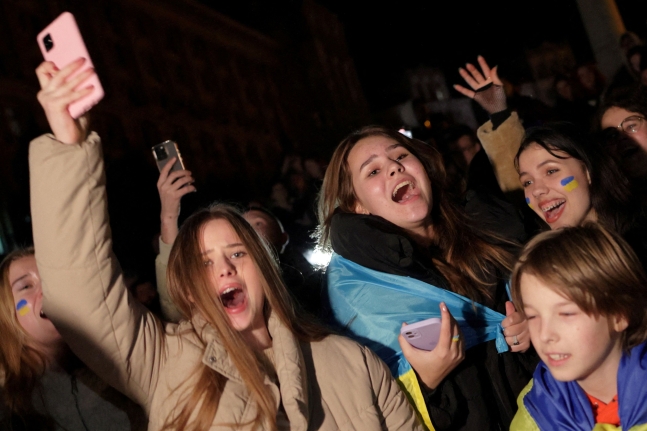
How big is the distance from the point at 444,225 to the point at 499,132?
0.77 m

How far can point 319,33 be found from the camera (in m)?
12.3

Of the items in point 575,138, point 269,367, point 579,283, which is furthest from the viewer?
point 575,138

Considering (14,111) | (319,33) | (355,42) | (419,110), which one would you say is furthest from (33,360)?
(319,33)

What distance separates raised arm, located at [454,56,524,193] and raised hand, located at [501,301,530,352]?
3.85 feet

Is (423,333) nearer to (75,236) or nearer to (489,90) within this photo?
(75,236)

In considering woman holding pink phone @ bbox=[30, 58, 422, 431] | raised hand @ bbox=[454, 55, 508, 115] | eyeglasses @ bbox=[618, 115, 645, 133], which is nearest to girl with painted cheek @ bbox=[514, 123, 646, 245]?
eyeglasses @ bbox=[618, 115, 645, 133]

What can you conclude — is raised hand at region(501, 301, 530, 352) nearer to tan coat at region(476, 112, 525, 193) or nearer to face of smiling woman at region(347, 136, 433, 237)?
face of smiling woman at region(347, 136, 433, 237)

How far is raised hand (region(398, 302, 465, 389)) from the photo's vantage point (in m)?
2.13

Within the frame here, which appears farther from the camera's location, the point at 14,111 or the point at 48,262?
the point at 14,111

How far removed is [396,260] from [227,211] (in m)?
0.61

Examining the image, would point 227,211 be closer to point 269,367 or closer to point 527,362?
point 269,367

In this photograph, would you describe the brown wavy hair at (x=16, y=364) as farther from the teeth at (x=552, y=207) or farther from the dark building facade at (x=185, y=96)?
the dark building facade at (x=185, y=96)

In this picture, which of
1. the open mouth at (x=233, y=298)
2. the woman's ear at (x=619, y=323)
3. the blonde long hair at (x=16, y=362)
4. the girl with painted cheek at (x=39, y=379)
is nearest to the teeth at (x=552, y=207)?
the woman's ear at (x=619, y=323)

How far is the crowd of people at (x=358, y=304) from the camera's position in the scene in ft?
5.59
